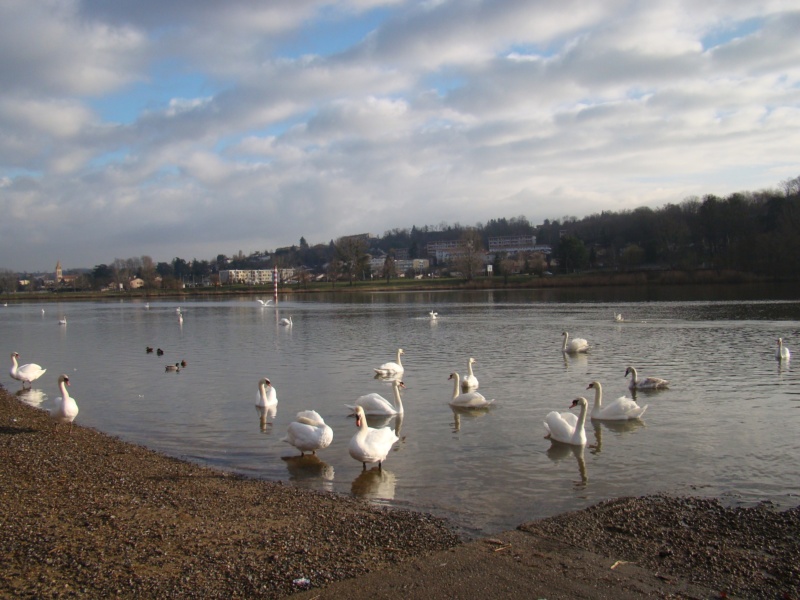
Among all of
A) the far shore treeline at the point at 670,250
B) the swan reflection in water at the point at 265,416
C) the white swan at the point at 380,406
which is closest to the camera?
the swan reflection in water at the point at 265,416

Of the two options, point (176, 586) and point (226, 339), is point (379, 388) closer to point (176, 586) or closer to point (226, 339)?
point (176, 586)

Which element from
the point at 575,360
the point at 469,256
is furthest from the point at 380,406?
the point at 469,256

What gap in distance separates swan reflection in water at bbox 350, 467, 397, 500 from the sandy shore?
1.65 feet

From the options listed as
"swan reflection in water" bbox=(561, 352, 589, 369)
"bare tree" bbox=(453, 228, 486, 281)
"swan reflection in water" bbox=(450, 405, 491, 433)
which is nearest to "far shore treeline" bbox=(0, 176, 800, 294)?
"bare tree" bbox=(453, 228, 486, 281)

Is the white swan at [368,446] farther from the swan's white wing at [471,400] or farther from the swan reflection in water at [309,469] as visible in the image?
the swan's white wing at [471,400]

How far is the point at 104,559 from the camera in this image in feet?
21.5

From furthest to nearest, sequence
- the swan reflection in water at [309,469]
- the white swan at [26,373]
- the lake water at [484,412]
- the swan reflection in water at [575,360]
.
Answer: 1. the swan reflection in water at [575,360]
2. the white swan at [26,373]
3. the swan reflection in water at [309,469]
4. the lake water at [484,412]

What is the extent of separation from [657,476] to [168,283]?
13358cm

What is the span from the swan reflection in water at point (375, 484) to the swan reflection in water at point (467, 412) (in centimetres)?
365

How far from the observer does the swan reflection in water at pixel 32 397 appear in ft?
58.6

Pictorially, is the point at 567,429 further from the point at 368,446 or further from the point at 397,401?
the point at 397,401

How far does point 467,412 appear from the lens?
15.0 metres

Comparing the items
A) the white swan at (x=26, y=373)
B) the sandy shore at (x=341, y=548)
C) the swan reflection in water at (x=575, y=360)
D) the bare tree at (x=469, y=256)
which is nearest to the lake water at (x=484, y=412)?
the swan reflection in water at (x=575, y=360)

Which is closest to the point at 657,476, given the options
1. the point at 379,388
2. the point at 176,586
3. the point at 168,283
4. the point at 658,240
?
the point at 176,586
